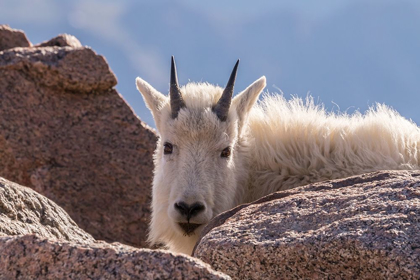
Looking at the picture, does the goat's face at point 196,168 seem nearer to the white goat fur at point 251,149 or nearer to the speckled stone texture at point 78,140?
the white goat fur at point 251,149

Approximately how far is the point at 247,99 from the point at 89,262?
370 centimetres

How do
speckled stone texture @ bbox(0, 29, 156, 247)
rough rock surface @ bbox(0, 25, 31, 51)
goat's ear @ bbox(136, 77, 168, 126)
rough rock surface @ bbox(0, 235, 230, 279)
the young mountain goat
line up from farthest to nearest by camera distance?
rough rock surface @ bbox(0, 25, 31, 51) → speckled stone texture @ bbox(0, 29, 156, 247) → goat's ear @ bbox(136, 77, 168, 126) → the young mountain goat → rough rock surface @ bbox(0, 235, 230, 279)

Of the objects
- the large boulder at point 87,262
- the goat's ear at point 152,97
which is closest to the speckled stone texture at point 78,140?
the goat's ear at point 152,97

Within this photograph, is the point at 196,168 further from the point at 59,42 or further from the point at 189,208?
the point at 59,42

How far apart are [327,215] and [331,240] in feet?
1.05

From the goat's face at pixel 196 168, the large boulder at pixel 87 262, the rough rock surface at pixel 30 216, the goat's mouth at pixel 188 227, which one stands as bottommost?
the large boulder at pixel 87 262

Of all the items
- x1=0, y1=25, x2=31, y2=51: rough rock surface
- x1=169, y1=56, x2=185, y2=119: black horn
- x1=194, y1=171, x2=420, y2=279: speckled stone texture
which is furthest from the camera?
x1=0, y1=25, x2=31, y2=51: rough rock surface

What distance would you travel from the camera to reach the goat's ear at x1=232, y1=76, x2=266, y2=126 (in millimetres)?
5820

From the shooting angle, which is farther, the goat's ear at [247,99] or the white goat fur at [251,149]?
the goat's ear at [247,99]

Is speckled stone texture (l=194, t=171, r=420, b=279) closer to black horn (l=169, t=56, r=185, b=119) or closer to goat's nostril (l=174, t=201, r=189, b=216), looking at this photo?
goat's nostril (l=174, t=201, r=189, b=216)

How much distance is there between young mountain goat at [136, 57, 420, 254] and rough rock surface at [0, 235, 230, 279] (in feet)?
7.87

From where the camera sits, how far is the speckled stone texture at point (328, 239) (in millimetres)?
2715

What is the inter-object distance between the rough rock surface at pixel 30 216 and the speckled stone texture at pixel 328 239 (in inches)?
52.2

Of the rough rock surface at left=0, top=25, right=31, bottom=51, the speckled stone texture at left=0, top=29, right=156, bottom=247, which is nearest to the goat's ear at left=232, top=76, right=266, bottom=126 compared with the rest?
the speckled stone texture at left=0, top=29, right=156, bottom=247
